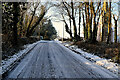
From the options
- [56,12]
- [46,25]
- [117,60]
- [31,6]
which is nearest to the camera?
[117,60]

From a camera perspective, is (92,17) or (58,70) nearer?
(58,70)

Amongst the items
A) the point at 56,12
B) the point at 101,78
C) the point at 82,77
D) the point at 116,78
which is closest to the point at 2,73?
the point at 82,77

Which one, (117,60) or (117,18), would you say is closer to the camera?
(117,60)

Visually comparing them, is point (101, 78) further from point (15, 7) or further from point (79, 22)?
point (79, 22)

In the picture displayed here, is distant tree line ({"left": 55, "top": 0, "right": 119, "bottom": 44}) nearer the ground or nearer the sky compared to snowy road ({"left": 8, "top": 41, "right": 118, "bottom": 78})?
nearer the sky

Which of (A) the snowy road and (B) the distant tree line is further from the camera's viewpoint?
(B) the distant tree line

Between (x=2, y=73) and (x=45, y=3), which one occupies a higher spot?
(x=45, y=3)

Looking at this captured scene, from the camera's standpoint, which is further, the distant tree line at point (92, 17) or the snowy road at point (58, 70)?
the distant tree line at point (92, 17)

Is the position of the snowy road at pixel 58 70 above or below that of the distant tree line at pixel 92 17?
below

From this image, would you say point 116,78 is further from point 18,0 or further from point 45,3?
point 45,3

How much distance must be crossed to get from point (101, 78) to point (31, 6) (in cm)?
2932

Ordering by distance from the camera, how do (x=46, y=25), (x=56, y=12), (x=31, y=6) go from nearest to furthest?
(x=31, y=6), (x=56, y=12), (x=46, y=25)

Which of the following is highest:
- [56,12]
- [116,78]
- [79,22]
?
[56,12]

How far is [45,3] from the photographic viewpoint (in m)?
31.8
